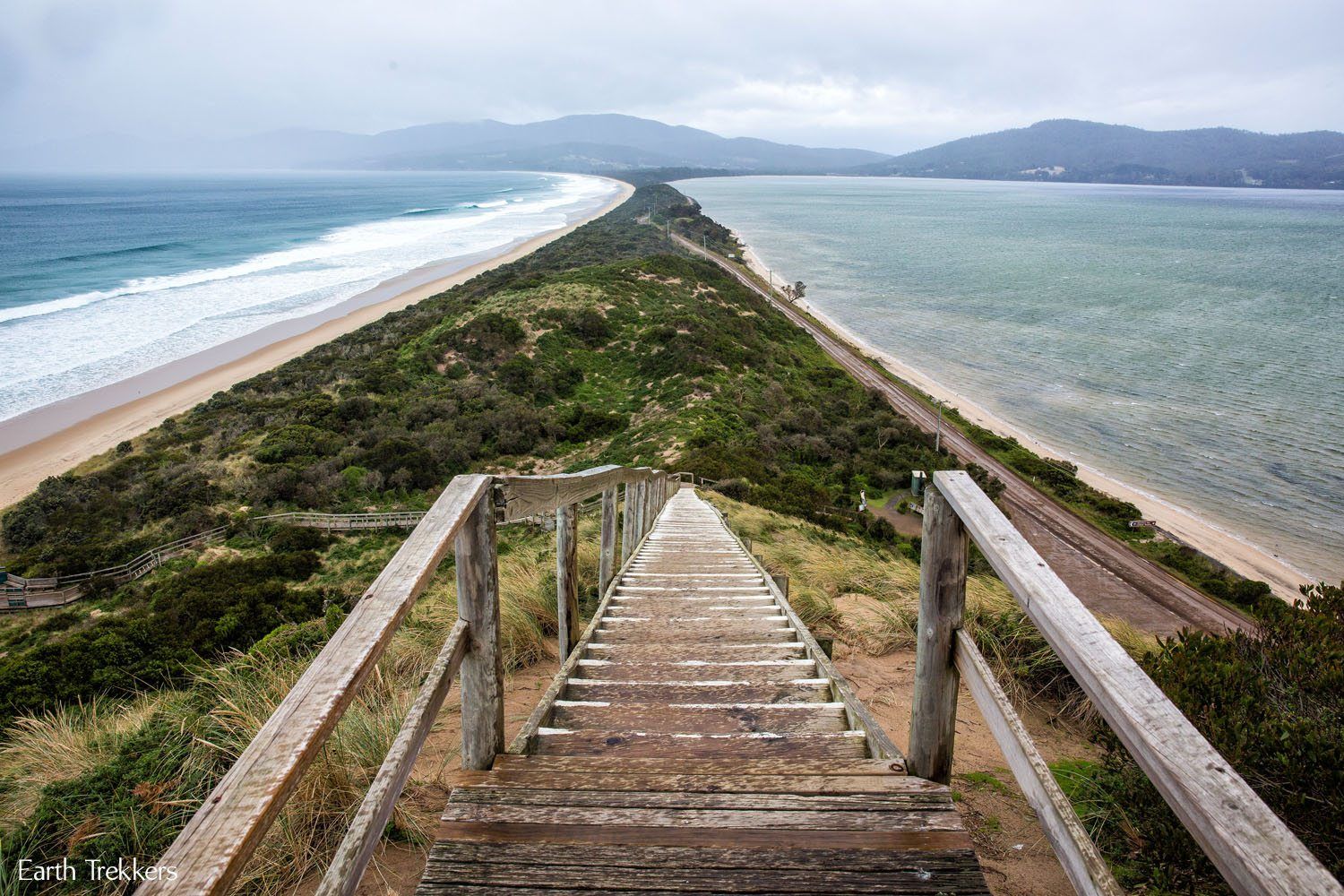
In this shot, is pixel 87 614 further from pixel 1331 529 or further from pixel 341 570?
pixel 1331 529

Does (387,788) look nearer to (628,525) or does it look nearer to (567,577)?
(567,577)

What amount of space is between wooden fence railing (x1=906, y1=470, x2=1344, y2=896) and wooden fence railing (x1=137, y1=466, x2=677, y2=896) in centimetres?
123

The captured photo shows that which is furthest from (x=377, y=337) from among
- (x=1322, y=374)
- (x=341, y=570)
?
(x=1322, y=374)

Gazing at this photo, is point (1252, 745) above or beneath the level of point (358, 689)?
beneath

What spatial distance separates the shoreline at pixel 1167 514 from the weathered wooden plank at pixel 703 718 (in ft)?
52.3

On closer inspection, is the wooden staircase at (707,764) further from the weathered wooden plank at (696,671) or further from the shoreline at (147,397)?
the shoreline at (147,397)

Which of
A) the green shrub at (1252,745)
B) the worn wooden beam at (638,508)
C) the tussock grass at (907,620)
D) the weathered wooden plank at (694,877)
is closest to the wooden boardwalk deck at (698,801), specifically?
the weathered wooden plank at (694,877)

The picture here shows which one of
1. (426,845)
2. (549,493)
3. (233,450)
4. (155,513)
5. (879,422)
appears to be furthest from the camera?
(879,422)

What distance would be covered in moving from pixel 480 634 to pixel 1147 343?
179 feet

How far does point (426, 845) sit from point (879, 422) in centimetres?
2738

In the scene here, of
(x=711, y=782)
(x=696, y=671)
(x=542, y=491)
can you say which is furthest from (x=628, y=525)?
(x=711, y=782)

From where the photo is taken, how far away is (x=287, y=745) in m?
1.10

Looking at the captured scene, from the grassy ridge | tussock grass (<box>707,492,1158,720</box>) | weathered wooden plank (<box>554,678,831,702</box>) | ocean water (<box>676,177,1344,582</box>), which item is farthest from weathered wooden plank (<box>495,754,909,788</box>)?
ocean water (<box>676,177,1344,582</box>)

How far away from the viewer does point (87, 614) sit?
13609 millimetres
